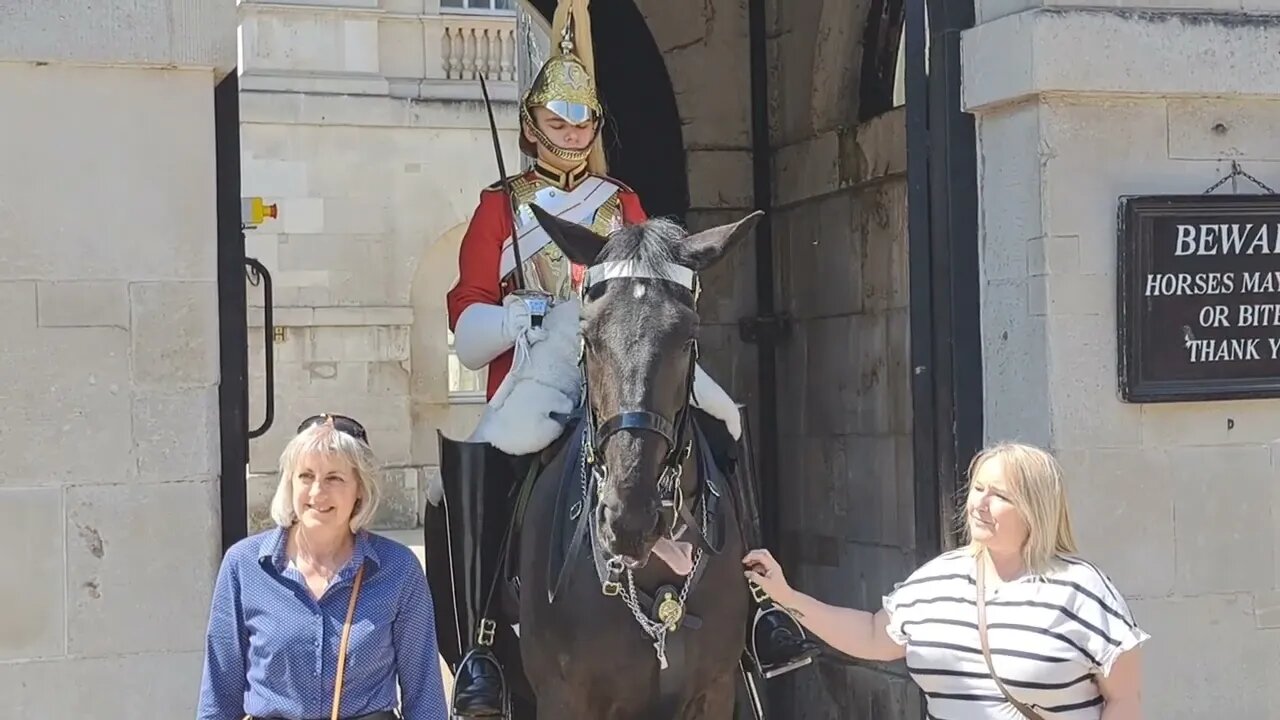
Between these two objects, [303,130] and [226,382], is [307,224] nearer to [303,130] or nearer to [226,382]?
[303,130]

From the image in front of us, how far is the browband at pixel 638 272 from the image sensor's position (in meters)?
4.30

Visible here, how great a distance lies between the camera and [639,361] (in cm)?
408

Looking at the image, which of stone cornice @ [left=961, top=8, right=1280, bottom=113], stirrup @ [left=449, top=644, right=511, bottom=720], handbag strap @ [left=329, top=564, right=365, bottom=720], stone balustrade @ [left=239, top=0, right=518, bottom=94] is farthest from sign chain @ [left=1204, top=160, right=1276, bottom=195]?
stone balustrade @ [left=239, top=0, right=518, bottom=94]

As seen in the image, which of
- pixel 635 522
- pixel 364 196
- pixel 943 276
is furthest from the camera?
pixel 364 196

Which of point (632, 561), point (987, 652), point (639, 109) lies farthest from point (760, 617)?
point (639, 109)

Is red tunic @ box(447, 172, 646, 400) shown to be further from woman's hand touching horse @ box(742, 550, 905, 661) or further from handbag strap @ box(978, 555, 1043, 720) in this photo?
handbag strap @ box(978, 555, 1043, 720)

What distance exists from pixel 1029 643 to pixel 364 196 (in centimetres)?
1586

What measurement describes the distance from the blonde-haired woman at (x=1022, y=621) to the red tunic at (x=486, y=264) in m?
2.42

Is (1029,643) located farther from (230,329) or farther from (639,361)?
(230,329)

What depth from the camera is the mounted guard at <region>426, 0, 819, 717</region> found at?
16.9 ft

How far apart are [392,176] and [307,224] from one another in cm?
105

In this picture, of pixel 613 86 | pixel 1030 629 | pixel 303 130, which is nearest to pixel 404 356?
pixel 303 130

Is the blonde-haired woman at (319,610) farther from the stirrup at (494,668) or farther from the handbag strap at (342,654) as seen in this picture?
A: the stirrup at (494,668)

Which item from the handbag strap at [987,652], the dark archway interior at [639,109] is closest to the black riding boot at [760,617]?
the handbag strap at [987,652]
